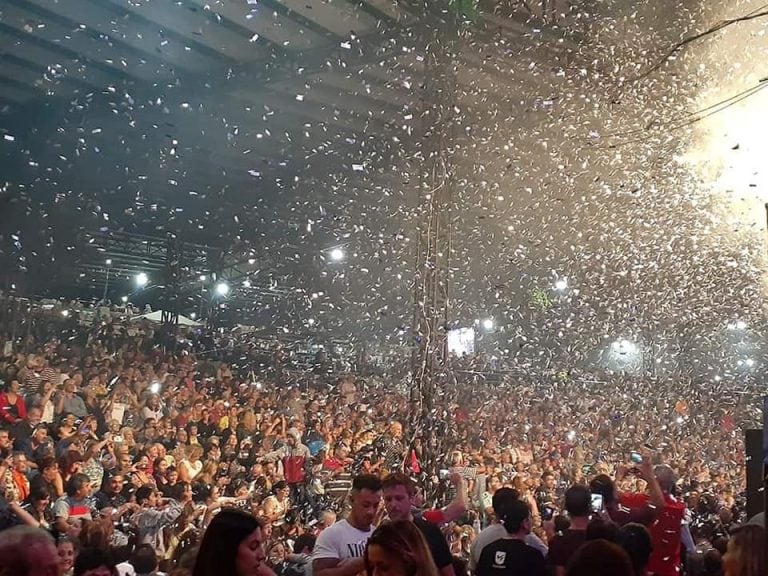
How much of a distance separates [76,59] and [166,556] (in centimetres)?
591

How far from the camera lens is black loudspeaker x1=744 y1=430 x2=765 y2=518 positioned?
4535 millimetres

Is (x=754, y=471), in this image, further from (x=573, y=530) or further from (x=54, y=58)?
(x=54, y=58)

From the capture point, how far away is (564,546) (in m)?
3.23

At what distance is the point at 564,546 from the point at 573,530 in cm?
13

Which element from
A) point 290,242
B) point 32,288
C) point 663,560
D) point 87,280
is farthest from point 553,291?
point 663,560

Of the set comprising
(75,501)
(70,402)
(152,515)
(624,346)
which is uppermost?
(624,346)

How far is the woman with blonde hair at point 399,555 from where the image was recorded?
2.04 meters

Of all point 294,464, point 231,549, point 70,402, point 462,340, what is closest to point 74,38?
point 70,402

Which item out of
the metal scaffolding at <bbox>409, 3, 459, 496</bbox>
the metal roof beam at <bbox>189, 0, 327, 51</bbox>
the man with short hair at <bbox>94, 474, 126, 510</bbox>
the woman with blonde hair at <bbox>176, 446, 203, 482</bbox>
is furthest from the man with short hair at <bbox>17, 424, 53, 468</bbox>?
the metal roof beam at <bbox>189, 0, 327, 51</bbox>

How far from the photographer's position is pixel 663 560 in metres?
3.89

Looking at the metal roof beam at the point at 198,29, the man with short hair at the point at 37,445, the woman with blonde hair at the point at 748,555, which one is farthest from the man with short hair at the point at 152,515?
the metal roof beam at the point at 198,29

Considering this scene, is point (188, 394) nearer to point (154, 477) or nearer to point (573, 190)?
point (154, 477)

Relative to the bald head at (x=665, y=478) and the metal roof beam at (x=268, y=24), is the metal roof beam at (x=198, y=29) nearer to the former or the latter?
the metal roof beam at (x=268, y=24)

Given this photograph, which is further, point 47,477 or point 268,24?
point 268,24
